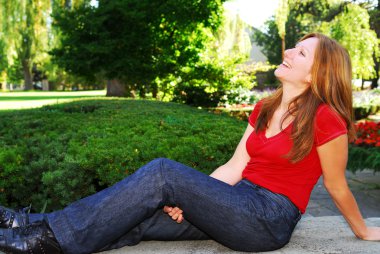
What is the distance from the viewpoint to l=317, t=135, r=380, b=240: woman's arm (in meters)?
2.30

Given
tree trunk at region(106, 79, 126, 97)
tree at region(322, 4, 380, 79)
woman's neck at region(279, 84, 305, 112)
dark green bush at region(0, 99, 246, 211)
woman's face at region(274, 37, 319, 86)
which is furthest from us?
tree at region(322, 4, 380, 79)

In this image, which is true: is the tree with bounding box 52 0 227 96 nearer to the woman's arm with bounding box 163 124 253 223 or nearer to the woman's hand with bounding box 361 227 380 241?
the woman's arm with bounding box 163 124 253 223

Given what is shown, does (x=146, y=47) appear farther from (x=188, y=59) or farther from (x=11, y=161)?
(x=11, y=161)

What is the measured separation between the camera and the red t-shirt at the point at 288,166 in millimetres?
2324

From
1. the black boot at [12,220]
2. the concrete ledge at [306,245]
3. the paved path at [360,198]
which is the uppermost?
the black boot at [12,220]

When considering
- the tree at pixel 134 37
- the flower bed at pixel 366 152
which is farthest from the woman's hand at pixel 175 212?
the tree at pixel 134 37

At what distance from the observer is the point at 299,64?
97.8 inches

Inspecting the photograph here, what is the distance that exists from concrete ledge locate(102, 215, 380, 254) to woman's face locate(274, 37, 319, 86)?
88 cm

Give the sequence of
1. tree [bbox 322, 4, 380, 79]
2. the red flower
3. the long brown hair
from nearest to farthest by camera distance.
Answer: the long brown hair → the red flower → tree [bbox 322, 4, 380, 79]

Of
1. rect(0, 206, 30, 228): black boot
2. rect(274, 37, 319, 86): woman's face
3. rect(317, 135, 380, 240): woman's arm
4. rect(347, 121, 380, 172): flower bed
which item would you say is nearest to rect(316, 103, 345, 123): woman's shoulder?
rect(317, 135, 380, 240): woman's arm

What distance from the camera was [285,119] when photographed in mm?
2502

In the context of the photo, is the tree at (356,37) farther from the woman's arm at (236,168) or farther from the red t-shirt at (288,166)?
the red t-shirt at (288,166)

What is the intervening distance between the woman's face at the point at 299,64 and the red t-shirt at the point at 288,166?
218 millimetres

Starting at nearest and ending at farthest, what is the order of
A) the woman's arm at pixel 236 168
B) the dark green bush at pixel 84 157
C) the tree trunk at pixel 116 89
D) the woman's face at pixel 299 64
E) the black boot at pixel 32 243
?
the black boot at pixel 32 243 → the woman's face at pixel 299 64 → the woman's arm at pixel 236 168 → the dark green bush at pixel 84 157 → the tree trunk at pixel 116 89
